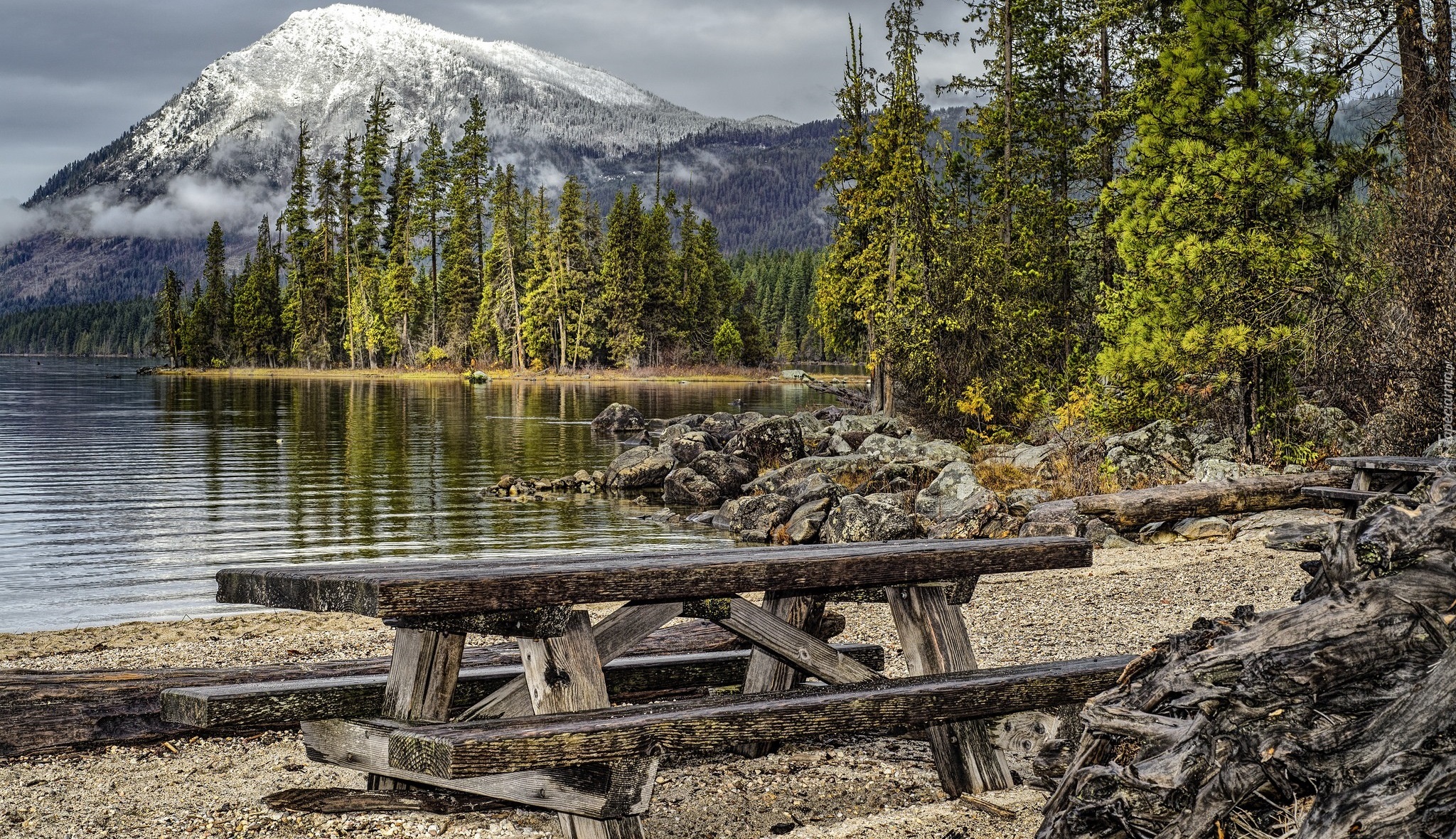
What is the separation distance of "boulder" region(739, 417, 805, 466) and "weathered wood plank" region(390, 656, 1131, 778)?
22696 millimetres

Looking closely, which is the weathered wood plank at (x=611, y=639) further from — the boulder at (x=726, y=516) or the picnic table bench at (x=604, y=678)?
the boulder at (x=726, y=516)

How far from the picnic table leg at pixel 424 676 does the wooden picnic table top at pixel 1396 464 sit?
8.98 meters

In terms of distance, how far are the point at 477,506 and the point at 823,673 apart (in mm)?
17118

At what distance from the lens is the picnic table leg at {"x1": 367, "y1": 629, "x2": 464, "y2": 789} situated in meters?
4.01

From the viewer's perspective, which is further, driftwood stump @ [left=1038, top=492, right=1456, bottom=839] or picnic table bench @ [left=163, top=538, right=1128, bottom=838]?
picnic table bench @ [left=163, top=538, right=1128, bottom=838]

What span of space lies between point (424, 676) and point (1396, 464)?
10.1 metres

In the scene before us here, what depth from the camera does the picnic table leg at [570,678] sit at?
3.81 m

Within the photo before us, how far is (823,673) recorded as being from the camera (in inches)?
186

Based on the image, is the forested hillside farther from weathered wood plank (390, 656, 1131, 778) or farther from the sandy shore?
weathered wood plank (390, 656, 1131, 778)

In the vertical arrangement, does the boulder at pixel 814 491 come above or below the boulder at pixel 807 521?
above

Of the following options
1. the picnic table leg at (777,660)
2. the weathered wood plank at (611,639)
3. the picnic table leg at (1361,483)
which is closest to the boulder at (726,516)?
the picnic table leg at (1361,483)

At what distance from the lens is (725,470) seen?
23938 mm

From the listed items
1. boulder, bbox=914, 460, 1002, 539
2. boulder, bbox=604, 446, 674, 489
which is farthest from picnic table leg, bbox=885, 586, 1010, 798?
boulder, bbox=604, 446, 674, 489

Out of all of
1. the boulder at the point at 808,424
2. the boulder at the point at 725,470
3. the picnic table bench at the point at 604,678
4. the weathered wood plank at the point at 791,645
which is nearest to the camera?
the picnic table bench at the point at 604,678
